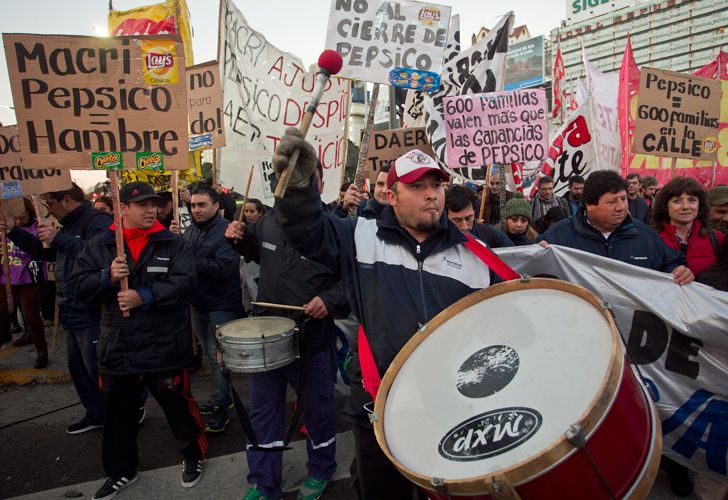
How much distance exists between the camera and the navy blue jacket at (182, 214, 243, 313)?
4.01 metres

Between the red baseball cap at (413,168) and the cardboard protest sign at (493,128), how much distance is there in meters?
3.79

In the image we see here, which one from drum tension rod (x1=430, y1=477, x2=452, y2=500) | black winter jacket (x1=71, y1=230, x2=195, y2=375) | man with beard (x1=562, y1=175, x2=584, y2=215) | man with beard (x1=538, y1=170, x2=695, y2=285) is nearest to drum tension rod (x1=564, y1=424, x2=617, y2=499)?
drum tension rod (x1=430, y1=477, x2=452, y2=500)

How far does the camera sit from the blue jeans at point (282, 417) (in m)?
3.01

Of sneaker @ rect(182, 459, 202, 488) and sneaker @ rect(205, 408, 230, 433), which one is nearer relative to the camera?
sneaker @ rect(182, 459, 202, 488)

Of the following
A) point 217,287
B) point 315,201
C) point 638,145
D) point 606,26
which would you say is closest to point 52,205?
point 217,287

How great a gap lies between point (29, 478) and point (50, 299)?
4.70 meters

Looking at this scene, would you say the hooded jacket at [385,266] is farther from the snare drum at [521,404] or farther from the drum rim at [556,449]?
the drum rim at [556,449]

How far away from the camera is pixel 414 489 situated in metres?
2.39

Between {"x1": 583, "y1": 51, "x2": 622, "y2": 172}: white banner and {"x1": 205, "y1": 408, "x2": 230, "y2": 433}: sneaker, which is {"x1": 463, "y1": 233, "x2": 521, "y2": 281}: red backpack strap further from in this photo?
{"x1": 583, "y1": 51, "x2": 622, "y2": 172}: white banner

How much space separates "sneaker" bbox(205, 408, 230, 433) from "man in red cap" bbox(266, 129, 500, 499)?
2.11 m

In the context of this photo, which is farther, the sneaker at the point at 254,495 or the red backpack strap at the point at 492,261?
the sneaker at the point at 254,495

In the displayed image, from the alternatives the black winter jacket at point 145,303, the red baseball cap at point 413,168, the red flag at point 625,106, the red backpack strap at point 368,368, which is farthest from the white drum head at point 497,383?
the red flag at point 625,106

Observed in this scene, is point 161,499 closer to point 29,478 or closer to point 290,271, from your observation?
point 29,478

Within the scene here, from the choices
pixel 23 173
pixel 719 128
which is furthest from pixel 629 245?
pixel 719 128
